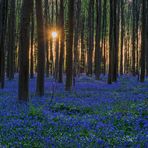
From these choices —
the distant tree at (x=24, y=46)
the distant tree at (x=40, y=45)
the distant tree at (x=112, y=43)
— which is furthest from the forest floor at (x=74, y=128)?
the distant tree at (x=112, y=43)

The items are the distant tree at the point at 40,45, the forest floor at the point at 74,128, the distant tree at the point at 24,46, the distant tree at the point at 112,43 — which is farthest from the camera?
the distant tree at the point at 112,43

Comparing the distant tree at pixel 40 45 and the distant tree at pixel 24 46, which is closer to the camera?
the distant tree at pixel 24 46

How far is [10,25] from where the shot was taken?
44750 millimetres

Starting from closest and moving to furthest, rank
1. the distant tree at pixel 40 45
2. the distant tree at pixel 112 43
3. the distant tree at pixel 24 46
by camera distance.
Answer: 1. the distant tree at pixel 24 46
2. the distant tree at pixel 40 45
3. the distant tree at pixel 112 43

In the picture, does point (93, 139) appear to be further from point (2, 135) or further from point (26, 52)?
point (26, 52)

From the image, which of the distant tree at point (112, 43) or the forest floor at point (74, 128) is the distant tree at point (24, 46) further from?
the distant tree at point (112, 43)

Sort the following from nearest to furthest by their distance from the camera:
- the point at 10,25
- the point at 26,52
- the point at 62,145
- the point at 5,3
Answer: the point at 62,145, the point at 26,52, the point at 5,3, the point at 10,25

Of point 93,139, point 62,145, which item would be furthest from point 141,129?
point 62,145

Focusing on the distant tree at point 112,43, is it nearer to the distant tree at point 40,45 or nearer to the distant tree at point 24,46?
the distant tree at point 40,45

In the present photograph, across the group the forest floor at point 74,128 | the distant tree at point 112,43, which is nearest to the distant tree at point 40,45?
the forest floor at point 74,128

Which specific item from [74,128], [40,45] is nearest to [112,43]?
[40,45]

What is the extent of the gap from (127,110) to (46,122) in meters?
4.38

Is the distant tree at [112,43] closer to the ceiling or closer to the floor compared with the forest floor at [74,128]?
closer to the ceiling

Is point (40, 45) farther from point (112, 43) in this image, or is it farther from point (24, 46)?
point (112, 43)
